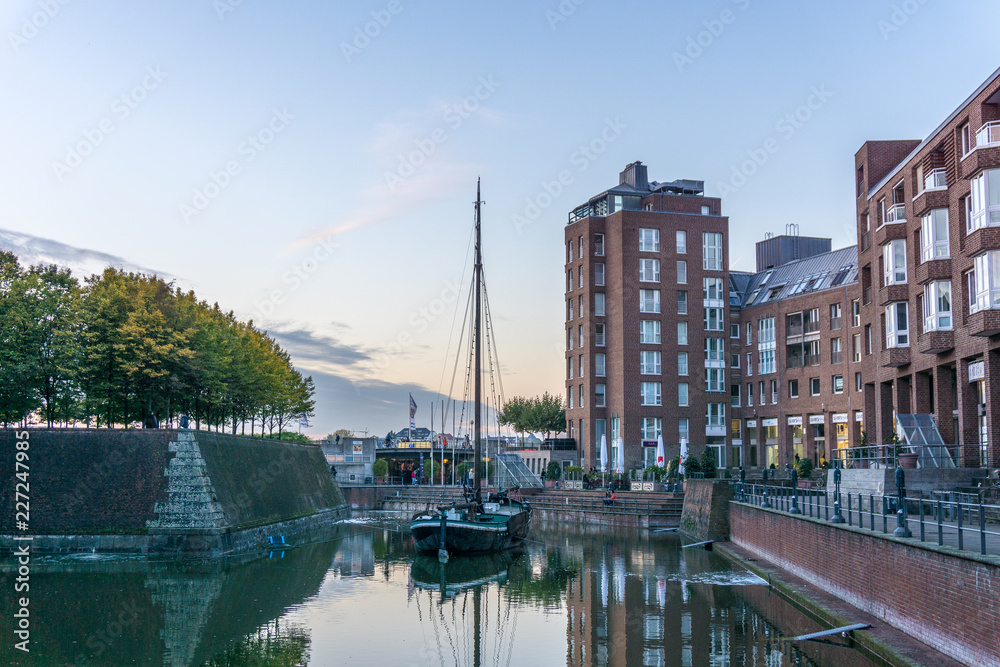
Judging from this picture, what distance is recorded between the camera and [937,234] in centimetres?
3859

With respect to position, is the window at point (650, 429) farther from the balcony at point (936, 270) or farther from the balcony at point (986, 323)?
the balcony at point (986, 323)

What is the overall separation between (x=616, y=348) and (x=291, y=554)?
42984mm

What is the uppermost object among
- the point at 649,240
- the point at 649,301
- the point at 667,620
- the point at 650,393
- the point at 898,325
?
the point at 649,240

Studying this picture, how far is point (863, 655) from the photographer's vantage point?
1917 cm

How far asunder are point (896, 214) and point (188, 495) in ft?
114

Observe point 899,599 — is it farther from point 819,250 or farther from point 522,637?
point 819,250

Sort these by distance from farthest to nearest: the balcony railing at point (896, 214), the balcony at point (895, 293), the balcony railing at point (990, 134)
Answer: the balcony railing at point (896, 214) < the balcony at point (895, 293) < the balcony railing at point (990, 134)

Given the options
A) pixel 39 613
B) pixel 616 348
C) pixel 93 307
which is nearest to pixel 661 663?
pixel 39 613

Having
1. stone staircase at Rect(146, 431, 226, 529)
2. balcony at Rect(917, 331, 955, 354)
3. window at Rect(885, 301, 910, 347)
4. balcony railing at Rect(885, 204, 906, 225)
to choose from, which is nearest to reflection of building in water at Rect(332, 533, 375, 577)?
stone staircase at Rect(146, 431, 226, 529)

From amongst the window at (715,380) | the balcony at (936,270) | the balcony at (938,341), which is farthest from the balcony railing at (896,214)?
the window at (715,380)

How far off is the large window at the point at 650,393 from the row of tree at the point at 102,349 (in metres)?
35.5

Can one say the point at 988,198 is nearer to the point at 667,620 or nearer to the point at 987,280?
the point at 987,280

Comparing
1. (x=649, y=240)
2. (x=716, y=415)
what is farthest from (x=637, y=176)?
(x=716, y=415)

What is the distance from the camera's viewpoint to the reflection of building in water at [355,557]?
37469 millimetres
